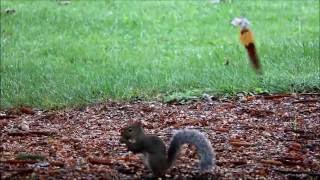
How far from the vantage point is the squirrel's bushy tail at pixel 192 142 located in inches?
150

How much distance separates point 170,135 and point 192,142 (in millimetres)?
1344

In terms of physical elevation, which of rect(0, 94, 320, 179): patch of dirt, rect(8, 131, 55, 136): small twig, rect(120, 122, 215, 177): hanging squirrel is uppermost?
rect(120, 122, 215, 177): hanging squirrel

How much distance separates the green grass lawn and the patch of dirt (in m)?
A: 0.78

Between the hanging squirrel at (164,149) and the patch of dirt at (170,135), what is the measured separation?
0.11m

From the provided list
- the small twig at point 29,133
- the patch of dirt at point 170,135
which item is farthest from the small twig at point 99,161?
the small twig at point 29,133

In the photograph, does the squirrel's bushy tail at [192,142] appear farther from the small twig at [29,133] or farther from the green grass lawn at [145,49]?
the green grass lawn at [145,49]

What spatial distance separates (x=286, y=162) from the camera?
425 cm

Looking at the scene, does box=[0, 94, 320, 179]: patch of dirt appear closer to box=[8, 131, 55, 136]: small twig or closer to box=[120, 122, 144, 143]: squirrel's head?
box=[8, 131, 55, 136]: small twig

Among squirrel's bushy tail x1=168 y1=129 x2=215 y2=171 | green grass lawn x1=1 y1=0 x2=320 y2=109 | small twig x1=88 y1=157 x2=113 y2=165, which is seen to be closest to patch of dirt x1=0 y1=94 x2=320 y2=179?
small twig x1=88 y1=157 x2=113 y2=165

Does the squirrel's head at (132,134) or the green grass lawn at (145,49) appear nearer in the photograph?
the squirrel's head at (132,134)

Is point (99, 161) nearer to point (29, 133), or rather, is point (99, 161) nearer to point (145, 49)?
point (29, 133)

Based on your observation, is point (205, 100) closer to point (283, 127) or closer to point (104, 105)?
point (104, 105)

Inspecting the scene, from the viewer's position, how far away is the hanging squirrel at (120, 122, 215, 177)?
12.4 feet

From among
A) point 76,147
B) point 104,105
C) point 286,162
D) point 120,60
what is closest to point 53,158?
point 76,147
